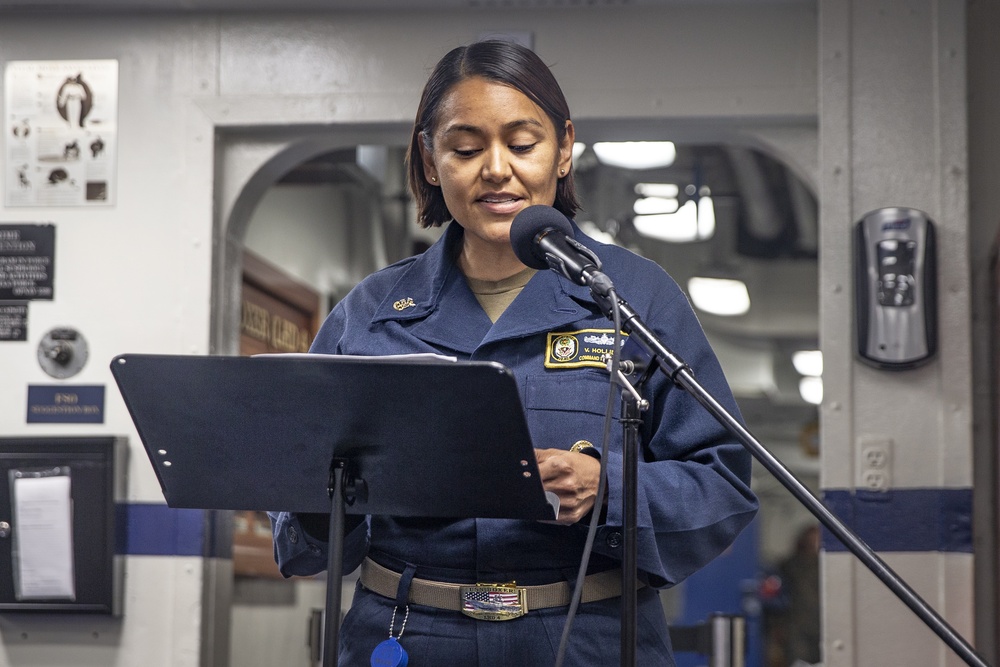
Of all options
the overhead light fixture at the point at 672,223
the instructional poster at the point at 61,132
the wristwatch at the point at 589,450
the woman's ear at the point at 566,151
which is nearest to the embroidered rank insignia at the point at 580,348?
the wristwatch at the point at 589,450

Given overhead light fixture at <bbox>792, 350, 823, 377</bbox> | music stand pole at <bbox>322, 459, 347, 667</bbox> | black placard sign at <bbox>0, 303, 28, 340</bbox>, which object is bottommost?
music stand pole at <bbox>322, 459, 347, 667</bbox>

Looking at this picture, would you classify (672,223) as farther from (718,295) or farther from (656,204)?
(718,295)

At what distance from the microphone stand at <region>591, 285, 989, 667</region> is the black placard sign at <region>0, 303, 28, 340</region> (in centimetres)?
309

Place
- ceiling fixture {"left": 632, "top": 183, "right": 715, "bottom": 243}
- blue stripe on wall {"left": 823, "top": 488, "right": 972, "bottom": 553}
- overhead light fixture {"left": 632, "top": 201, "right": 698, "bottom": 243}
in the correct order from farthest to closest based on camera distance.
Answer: overhead light fixture {"left": 632, "top": 201, "right": 698, "bottom": 243}, ceiling fixture {"left": 632, "top": 183, "right": 715, "bottom": 243}, blue stripe on wall {"left": 823, "top": 488, "right": 972, "bottom": 553}

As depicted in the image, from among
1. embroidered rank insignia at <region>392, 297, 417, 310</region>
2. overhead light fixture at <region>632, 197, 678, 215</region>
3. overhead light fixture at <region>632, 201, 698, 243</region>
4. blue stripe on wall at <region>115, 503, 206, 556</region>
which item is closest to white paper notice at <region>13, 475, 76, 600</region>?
blue stripe on wall at <region>115, 503, 206, 556</region>

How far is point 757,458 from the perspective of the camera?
147 cm

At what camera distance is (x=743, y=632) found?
14.9ft

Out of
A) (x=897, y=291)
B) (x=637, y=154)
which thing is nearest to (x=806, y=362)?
(x=637, y=154)

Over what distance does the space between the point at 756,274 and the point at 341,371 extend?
10.4m

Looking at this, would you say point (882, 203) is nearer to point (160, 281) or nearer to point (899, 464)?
point (899, 464)

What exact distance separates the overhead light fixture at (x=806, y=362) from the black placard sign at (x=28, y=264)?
31.9 feet

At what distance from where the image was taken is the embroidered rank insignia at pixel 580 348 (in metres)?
1.94

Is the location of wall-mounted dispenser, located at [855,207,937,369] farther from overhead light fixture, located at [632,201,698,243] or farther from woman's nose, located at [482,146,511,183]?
overhead light fixture, located at [632,201,698,243]

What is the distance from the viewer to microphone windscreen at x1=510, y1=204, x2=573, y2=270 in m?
1.76
